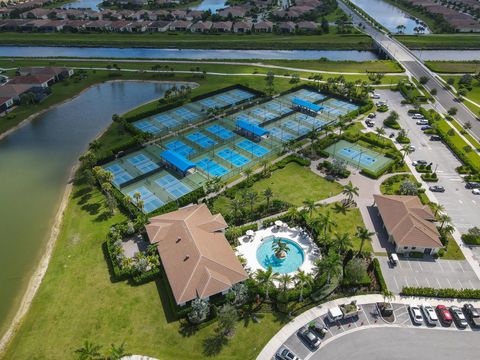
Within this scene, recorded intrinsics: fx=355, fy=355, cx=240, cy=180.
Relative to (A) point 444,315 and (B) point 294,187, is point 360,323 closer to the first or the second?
(A) point 444,315

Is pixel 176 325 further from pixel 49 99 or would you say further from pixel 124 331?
pixel 49 99

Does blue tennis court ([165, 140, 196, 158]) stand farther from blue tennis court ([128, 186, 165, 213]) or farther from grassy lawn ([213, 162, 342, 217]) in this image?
grassy lawn ([213, 162, 342, 217])

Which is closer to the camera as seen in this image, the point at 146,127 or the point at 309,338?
the point at 309,338

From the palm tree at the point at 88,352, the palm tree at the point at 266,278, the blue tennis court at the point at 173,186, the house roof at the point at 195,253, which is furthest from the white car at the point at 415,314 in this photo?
the blue tennis court at the point at 173,186

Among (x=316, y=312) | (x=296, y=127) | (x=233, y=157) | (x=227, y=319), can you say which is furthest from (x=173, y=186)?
(x=296, y=127)

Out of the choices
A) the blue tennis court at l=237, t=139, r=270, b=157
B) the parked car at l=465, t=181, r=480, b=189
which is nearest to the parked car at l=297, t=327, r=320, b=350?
the blue tennis court at l=237, t=139, r=270, b=157

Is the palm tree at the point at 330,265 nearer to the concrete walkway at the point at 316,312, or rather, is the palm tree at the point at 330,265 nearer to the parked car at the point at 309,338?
the concrete walkway at the point at 316,312

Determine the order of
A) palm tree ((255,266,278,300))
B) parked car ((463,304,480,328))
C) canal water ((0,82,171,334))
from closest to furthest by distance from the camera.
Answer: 1. parked car ((463,304,480,328))
2. palm tree ((255,266,278,300))
3. canal water ((0,82,171,334))
